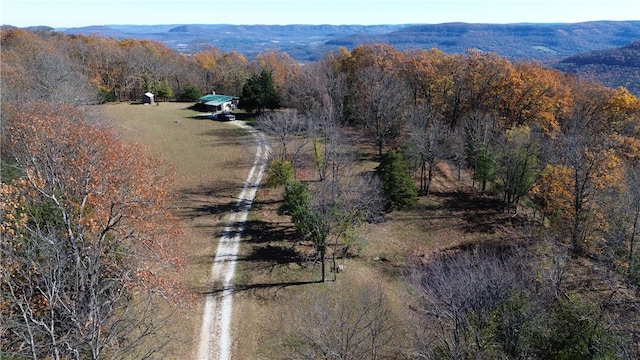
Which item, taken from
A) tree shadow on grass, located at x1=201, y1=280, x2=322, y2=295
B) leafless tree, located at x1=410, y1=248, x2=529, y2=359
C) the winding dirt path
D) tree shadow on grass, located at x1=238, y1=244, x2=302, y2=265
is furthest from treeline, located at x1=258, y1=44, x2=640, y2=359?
the winding dirt path

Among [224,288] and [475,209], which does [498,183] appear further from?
[224,288]

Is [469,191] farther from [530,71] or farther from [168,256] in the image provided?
[168,256]

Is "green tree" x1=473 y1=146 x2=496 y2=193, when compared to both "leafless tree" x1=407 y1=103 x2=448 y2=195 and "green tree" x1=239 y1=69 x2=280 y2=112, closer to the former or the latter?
"leafless tree" x1=407 y1=103 x2=448 y2=195

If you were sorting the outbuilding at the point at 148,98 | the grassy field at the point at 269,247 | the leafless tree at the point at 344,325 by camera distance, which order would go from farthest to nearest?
the outbuilding at the point at 148,98, the grassy field at the point at 269,247, the leafless tree at the point at 344,325

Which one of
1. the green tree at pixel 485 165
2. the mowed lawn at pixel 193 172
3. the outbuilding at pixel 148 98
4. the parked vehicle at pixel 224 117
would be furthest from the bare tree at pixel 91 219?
the outbuilding at pixel 148 98

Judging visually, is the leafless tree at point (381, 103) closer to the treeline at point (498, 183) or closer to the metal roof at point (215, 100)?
the treeline at point (498, 183)
